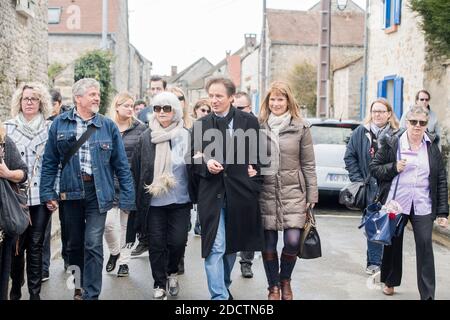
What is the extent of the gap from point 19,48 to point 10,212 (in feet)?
29.4

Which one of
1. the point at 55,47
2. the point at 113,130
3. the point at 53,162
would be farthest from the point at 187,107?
the point at 55,47

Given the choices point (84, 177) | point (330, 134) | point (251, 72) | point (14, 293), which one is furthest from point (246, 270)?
point (251, 72)

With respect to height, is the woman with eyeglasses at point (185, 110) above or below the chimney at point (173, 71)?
below

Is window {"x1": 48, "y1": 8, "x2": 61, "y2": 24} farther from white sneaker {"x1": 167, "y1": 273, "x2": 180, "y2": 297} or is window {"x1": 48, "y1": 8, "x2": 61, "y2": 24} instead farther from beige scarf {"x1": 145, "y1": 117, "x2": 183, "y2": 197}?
white sneaker {"x1": 167, "y1": 273, "x2": 180, "y2": 297}

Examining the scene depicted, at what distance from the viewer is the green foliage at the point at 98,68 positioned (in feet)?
86.2

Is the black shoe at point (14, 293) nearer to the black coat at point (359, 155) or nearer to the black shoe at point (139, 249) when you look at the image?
the black shoe at point (139, 249)

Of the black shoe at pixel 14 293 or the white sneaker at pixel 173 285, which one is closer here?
the black shoe at pixel 14 293

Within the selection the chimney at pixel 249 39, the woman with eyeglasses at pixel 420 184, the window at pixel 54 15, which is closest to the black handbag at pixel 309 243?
the woman with eyeglasses at pixel 420 184

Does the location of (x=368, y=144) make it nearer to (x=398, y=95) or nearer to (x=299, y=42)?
(x=398, y=95)

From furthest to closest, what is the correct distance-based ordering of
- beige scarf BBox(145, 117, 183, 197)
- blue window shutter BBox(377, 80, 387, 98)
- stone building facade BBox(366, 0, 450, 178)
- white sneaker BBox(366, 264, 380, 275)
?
1. blue window shutter BBox(377, 80, 387, 98)
2. stone building facade BBox(366, 0, 450, 178)
3. white sneaker BBox(366, 264, 380, 275)
4. beige scarf BBox(145, 117, 183, 197)

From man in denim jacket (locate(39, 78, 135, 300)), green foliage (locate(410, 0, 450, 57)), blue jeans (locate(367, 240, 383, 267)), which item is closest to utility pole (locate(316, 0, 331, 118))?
green foliage (locate(410, 0, 450, 57))

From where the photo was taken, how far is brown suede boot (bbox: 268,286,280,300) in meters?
5.49

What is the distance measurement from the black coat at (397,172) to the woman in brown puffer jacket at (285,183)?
2.52 feet

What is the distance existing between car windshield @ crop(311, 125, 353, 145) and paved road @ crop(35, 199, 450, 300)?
355 centimetres
